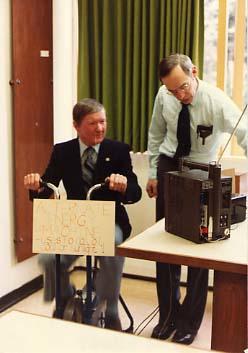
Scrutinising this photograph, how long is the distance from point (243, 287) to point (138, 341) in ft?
2.37

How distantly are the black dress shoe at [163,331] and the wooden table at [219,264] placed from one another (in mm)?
971

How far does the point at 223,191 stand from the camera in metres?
1.84

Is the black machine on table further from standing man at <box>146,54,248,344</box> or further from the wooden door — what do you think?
the wooden door

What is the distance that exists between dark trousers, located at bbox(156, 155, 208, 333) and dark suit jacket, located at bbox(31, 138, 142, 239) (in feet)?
1.18

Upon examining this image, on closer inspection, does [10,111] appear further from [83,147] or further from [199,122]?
[199,122]

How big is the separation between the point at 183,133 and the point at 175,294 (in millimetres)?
898

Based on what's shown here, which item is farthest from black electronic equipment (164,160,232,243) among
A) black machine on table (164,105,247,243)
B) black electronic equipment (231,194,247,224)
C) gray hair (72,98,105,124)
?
gray hair (72,98,105,124)

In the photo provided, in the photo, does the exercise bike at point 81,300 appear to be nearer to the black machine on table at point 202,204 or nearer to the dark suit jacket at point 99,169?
the dark suit jacket at point 99,169

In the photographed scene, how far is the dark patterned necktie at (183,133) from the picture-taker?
2693 mm

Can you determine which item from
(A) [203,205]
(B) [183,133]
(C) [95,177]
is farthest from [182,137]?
(A) [203,205]

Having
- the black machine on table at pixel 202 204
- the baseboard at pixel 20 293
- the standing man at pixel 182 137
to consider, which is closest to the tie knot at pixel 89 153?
the standing man at pixel 182 137

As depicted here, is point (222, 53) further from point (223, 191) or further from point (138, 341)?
point (138, 341)

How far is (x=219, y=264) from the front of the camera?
64.7 inches

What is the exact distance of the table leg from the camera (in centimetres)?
176
